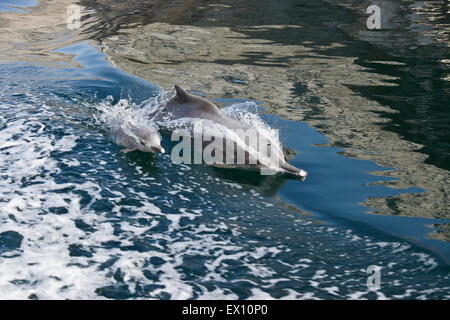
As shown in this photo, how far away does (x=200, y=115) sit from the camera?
521 cm

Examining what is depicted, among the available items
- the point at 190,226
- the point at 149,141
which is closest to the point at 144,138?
the point at 149,141

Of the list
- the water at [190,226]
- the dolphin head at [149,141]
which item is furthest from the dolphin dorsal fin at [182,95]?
the dolphin head at [149,141]

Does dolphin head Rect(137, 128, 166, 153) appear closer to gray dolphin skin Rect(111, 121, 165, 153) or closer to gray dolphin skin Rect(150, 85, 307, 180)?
gray dolphin skin Rect(111, 121, 165, 153)

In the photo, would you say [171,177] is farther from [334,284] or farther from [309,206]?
[334,284]

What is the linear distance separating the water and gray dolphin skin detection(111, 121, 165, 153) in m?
0.10

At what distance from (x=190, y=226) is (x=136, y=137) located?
1280mm

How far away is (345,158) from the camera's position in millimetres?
5191

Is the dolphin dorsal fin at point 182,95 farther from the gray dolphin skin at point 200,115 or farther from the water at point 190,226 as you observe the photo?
the water at point 190,226

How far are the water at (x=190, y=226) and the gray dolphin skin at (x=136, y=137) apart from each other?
0.33ft

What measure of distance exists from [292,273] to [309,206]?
91cm

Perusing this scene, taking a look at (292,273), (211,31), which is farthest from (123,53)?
(292,273)

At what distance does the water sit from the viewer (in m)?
3.42

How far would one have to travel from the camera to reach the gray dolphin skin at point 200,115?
472cm

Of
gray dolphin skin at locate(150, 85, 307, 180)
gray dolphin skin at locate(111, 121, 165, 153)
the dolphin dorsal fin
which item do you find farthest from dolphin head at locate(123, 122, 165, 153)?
the dolphin dorsal fin
